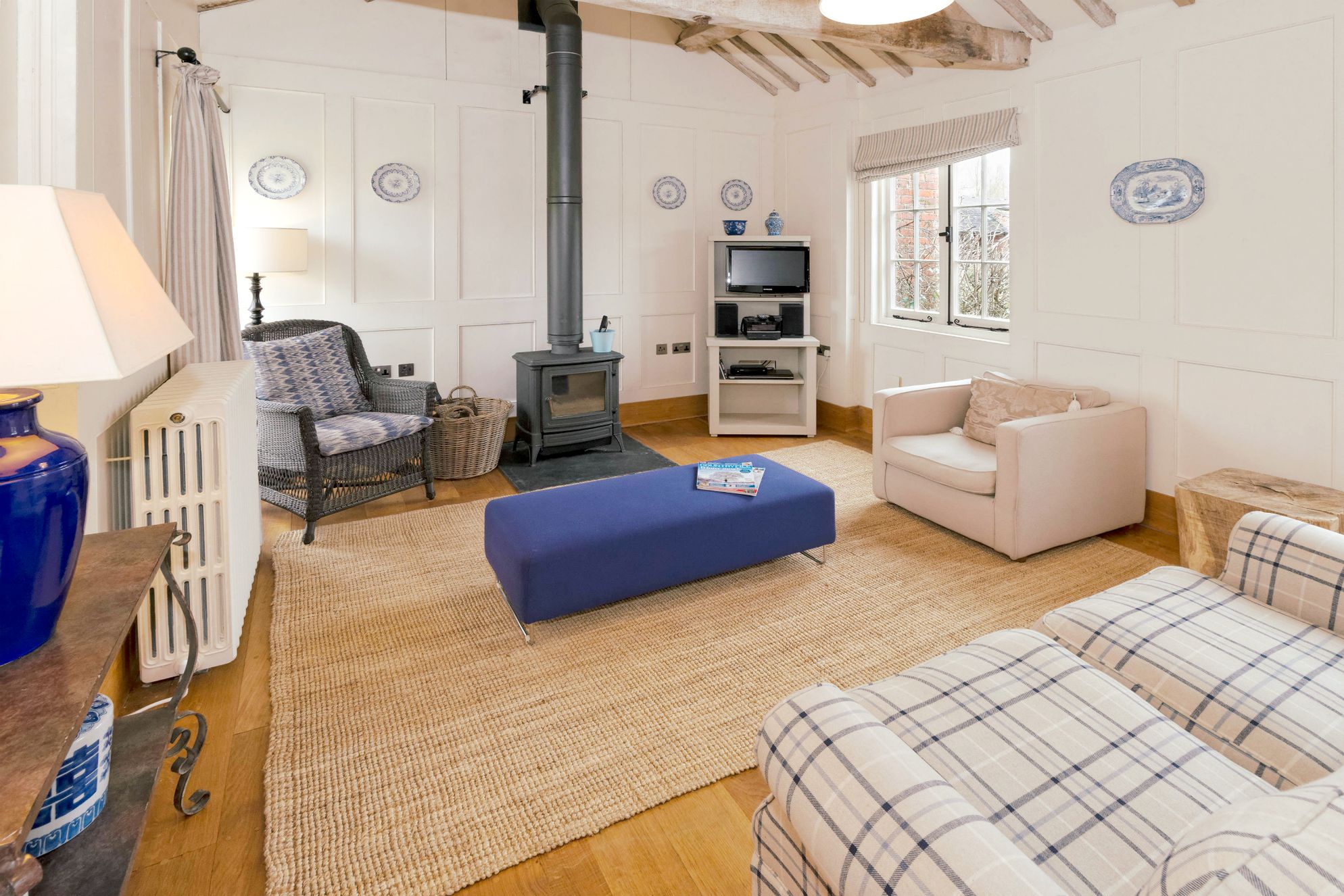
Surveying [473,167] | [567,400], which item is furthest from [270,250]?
[567,400]

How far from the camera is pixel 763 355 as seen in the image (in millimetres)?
6031

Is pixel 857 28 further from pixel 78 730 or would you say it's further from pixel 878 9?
pixel 78 730

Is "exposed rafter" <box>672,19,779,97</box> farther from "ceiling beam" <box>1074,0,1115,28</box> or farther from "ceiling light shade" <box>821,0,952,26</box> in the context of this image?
"ceiling light shade" <box>821,0,952,26</box>

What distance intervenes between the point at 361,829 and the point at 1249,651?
2039 millimetres

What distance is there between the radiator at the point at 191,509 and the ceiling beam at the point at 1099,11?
407 centimetres

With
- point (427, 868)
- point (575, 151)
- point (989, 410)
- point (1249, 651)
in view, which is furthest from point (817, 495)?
point (575, 151)

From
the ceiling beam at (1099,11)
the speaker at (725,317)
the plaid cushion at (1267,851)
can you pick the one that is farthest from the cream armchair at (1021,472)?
the plaid cushion at (1267,851)

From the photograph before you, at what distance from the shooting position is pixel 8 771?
2.87 feet

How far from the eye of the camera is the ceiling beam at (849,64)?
512cm

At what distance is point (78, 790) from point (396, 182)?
167 inches

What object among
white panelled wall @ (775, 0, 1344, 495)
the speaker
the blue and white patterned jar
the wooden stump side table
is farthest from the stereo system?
the blue and white patterned jar

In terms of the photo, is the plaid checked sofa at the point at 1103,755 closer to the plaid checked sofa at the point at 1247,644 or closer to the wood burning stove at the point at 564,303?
the plaid checked sofa at the point at 1247,644

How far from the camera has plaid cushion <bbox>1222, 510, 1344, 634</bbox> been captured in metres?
1.80

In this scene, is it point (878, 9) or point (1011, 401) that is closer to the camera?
point (878, 9)
